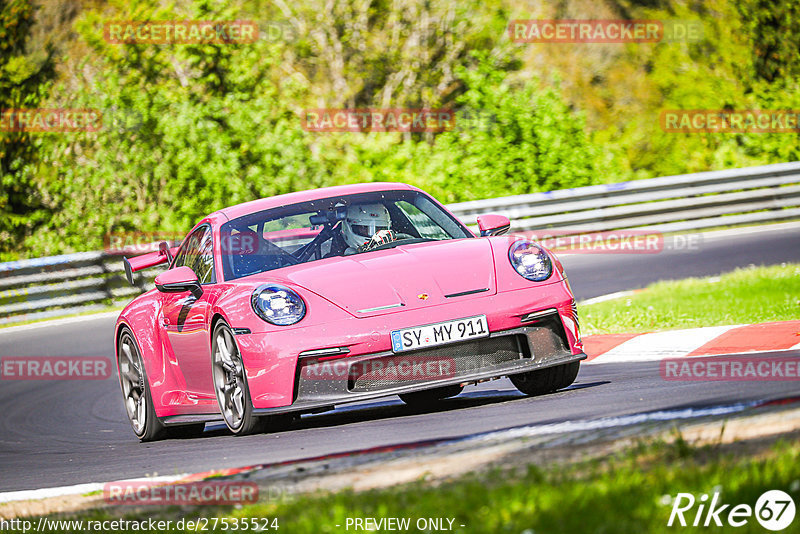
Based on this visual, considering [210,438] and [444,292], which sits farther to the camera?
[210,438]

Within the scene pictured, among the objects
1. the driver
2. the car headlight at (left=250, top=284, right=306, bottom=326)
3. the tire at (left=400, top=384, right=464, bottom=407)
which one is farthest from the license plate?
the tire at (left=400, top=384, right=464, bottom=407)

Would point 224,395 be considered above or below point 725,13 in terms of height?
below

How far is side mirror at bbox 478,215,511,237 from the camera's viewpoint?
7.09 metres

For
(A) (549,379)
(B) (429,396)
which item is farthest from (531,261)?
(B) (429,396)

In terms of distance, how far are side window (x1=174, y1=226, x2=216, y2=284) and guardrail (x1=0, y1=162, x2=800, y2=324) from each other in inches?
350

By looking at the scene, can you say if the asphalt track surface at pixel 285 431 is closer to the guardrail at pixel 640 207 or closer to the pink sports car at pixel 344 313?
the pink sports car at pixel 344 313

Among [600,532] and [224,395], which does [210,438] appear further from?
[600,532]

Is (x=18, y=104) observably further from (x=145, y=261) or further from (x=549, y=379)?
(x=549, y=379)

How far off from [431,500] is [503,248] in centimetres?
303

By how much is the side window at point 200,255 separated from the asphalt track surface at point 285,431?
0.97 metres

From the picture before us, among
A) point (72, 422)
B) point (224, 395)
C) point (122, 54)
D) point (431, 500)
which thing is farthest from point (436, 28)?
point (431, 500)

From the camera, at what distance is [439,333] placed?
5.78 metres

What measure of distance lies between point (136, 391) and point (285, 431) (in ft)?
6.02

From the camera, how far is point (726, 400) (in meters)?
5.00
